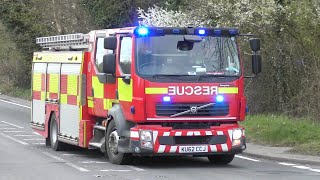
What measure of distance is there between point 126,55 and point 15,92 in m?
34.1

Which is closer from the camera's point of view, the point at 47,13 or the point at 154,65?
the point at 154,65

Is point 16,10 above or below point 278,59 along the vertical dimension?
above

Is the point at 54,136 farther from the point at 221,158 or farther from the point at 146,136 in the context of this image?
the point at 146,136

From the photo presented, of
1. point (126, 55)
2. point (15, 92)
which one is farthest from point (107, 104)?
point (15, 92)

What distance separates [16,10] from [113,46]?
97.0 feet

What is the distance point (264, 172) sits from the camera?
1395 cm

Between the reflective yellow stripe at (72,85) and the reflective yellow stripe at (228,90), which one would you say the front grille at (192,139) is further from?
the reflective yellow stripe at (72,85)

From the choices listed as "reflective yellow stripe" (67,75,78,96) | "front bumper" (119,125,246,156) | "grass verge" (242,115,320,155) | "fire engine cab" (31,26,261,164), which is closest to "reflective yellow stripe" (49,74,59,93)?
"reflective yellow stripe" (67,75,78,96)

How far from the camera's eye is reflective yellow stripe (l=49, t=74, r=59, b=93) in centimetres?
Result: 1812

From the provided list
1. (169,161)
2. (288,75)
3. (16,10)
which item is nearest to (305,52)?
(288,75)

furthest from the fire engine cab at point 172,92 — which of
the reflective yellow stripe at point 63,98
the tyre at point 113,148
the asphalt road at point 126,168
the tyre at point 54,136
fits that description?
the tyre at point 54,136

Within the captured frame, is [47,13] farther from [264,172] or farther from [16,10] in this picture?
[264,172]

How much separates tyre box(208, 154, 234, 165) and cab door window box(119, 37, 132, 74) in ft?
9.09

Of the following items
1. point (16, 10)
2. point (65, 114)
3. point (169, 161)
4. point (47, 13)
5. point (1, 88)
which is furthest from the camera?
point (1, 88)
